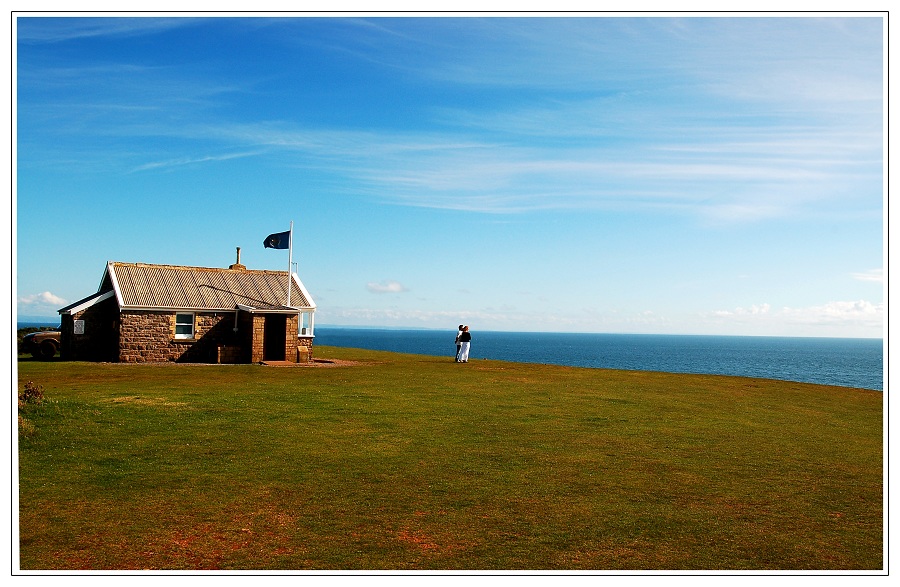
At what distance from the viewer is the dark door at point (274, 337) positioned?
35.0m

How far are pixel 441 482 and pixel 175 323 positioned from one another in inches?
1070

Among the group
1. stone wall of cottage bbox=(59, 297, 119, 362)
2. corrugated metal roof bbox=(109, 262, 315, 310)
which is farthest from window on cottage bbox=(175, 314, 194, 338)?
stone wall of cottage bbox=(59, 297, 119, 362)

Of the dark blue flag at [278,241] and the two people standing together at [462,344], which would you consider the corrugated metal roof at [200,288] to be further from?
the two people standing together at [462,344]

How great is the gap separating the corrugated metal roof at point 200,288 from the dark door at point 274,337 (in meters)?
0.72

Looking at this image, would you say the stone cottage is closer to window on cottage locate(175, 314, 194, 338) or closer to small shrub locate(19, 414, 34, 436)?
window on cottage locate(175, 314, 194, 338)

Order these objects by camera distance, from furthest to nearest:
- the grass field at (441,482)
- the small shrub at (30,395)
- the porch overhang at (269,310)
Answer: the porch overhang at (269,310), the small shrub at (30,395), the grass field at (441,482)

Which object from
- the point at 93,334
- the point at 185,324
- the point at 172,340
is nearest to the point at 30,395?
the point at 172,340

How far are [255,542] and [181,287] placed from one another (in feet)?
99.1

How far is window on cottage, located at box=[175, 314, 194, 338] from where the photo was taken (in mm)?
34938

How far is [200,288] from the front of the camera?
36.5 meters

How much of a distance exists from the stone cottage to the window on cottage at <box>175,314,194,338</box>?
5 centimetres

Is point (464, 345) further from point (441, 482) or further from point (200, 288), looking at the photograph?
point (441, 482)

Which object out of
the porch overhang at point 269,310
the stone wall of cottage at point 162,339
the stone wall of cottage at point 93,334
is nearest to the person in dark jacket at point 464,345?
the stone wall of cottage at point 162,339
